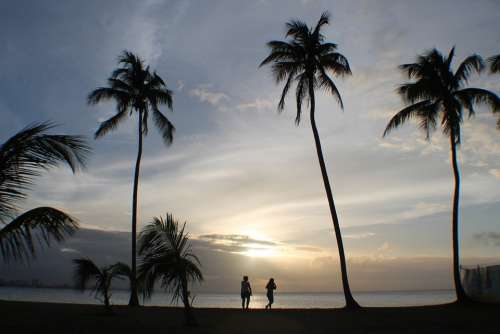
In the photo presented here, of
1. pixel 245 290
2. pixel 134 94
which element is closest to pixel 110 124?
pixel 134 94

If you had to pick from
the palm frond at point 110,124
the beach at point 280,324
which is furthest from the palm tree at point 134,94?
the beach at point 280,324

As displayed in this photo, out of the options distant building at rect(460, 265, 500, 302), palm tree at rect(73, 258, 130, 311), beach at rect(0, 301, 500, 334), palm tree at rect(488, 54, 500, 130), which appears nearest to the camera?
beach at rect(0, 301, 500, 334)

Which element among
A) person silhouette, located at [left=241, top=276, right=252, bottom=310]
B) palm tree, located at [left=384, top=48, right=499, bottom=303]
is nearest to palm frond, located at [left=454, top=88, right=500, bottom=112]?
palm tree, located at [left=384, top=48, right=499, bottom=303]

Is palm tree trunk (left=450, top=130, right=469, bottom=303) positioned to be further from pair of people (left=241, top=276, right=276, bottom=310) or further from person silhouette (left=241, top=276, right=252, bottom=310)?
person silhouette (left=241, top=276, right=252, bottom=310)

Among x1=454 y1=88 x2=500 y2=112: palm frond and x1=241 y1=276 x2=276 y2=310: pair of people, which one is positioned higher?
x1=454 y1=88 x2=500 y2=112: palm frond

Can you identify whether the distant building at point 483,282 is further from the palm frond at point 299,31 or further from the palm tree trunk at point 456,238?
the palm frond at point 299,31

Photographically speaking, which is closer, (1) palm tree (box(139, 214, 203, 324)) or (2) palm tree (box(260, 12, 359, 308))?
(1) palm tree (box(139, 214, 203, 324))

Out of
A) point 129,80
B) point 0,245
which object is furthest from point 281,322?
point 129,80

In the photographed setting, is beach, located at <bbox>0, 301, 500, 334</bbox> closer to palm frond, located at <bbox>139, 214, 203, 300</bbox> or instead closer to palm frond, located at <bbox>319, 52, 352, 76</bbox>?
palm frond, located at <bbox>139, 214, 203, 300</bbox>

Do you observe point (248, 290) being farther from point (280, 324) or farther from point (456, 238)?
point (456, 238)

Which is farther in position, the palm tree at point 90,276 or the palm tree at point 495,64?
the palm tree at point 495,64

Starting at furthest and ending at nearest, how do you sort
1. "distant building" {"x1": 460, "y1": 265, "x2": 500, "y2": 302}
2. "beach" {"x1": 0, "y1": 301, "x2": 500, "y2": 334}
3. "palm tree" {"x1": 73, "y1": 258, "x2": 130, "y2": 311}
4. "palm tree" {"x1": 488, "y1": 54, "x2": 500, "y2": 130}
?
"distant building" {"x1": 460, "y1": 265, "x2": 500, "y2": 302}, "palm tree" {"x1": 488, "y1": 54, "x2": 500, "y2": 130}, "palm tree" {"x1": 73, "y1": 258, "x2": 130, "y2": 311}, "beach" {"x1": 0, "y1": 301, "x2": 500, "y2": 334}

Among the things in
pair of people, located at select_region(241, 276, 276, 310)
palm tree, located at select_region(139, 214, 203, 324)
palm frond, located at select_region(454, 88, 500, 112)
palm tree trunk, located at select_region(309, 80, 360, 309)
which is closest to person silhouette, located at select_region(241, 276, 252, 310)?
pair of people, located at select_region(241, 276, 276, 310)

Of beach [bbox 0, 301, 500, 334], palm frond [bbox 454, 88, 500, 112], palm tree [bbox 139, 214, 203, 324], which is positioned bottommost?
beach [bbox 0, 301, 500, 334]
